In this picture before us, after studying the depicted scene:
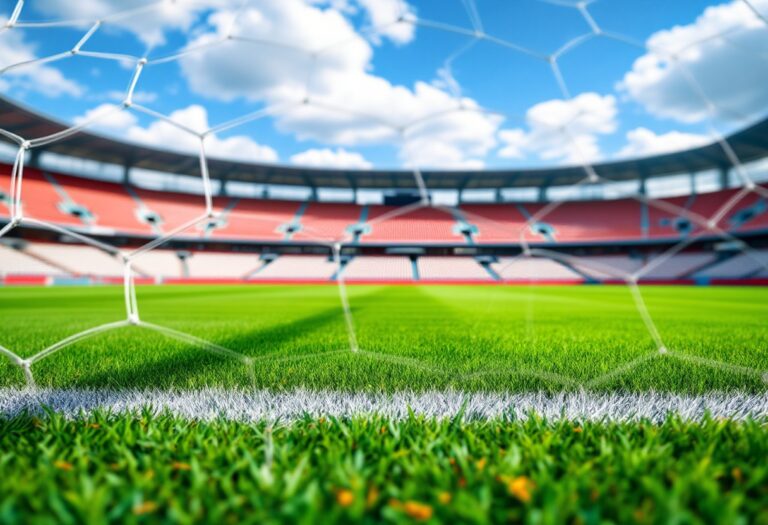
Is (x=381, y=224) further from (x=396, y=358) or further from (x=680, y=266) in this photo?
(x=396, y=358)

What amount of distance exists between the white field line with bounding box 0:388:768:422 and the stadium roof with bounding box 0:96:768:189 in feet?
57.0

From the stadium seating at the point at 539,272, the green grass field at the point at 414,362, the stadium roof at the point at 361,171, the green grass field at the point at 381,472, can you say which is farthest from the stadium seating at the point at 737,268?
the green grass field at the point at 381,472

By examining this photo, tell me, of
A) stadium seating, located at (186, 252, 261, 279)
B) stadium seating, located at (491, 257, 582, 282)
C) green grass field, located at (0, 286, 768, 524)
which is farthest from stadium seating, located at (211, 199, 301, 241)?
green grass field, located at (0, 286, 768, 524)

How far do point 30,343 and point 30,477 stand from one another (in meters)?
2.90

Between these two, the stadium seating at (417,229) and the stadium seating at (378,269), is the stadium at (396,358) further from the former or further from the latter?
the stadium seating at (417,229)

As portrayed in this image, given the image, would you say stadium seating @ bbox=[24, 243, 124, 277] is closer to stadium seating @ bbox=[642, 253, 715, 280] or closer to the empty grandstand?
the empty grandstand

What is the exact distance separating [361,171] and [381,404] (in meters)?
26.4

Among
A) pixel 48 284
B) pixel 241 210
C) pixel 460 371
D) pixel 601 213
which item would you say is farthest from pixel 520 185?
pixel 460 371

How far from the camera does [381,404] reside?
166 centimetres

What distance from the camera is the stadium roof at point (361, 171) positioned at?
775 inches

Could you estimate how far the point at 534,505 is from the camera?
2.69 ft

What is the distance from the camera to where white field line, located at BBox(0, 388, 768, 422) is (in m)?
1.53

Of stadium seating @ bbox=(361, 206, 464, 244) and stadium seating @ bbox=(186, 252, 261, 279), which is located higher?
stadium seating @ bbox=(361, 206, 464, 244)

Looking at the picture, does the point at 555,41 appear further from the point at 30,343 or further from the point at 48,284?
the point at 48,284
